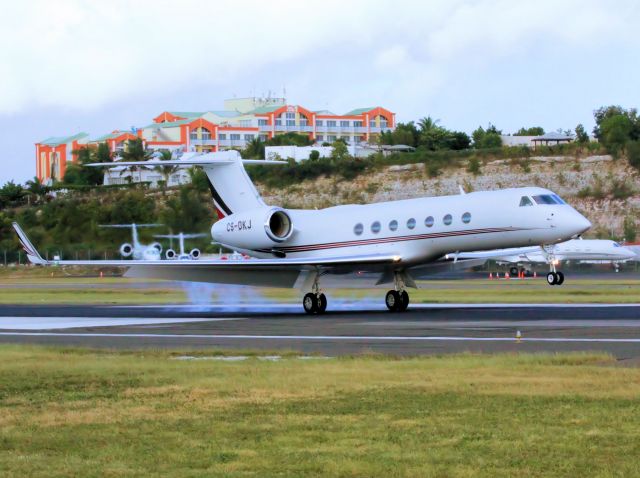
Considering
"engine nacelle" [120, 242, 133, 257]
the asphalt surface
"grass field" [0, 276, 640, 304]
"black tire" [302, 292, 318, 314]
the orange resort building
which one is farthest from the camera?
the orange resort building

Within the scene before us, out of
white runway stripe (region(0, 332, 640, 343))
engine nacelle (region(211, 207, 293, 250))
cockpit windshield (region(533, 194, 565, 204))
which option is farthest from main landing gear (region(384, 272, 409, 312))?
white runway stripe (region(0, 332, 640, 343))

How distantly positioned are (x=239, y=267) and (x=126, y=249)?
24843 mm

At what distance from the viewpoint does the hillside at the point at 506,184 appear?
93938 millimetres

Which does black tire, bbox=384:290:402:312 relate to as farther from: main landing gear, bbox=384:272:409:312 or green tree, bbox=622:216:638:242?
green tree, bbox=622:216:638:242

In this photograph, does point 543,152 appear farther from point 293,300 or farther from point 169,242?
point 293,300

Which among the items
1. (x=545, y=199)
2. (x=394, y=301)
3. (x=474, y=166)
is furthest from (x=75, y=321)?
(x=474, y=166)

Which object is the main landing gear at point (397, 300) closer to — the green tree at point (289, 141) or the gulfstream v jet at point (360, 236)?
the gulfstream v jet at point (360, 236)

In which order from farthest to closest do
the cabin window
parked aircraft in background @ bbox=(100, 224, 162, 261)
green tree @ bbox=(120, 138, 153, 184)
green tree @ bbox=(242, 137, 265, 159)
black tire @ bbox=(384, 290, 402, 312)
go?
green tree @ bbox=(242, 137, 265, 159) < green tree @ bbox=(120, 138, 153, 184) < parked aircraft in background @ bbox=(100, 224, 162, 261) < black tire @ bbox=(384, 290, 402, 312) < the cabin window

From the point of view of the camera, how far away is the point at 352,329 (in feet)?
82.1

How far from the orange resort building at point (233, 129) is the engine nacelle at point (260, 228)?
12492 centimetres

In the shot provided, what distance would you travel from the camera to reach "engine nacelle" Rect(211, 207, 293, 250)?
33.9m

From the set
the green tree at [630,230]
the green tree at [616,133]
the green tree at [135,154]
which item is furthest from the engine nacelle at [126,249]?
the green tree at [135,154]

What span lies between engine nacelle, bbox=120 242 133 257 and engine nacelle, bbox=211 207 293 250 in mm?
20717

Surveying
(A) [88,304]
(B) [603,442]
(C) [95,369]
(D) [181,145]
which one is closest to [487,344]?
(C) [95,369]
